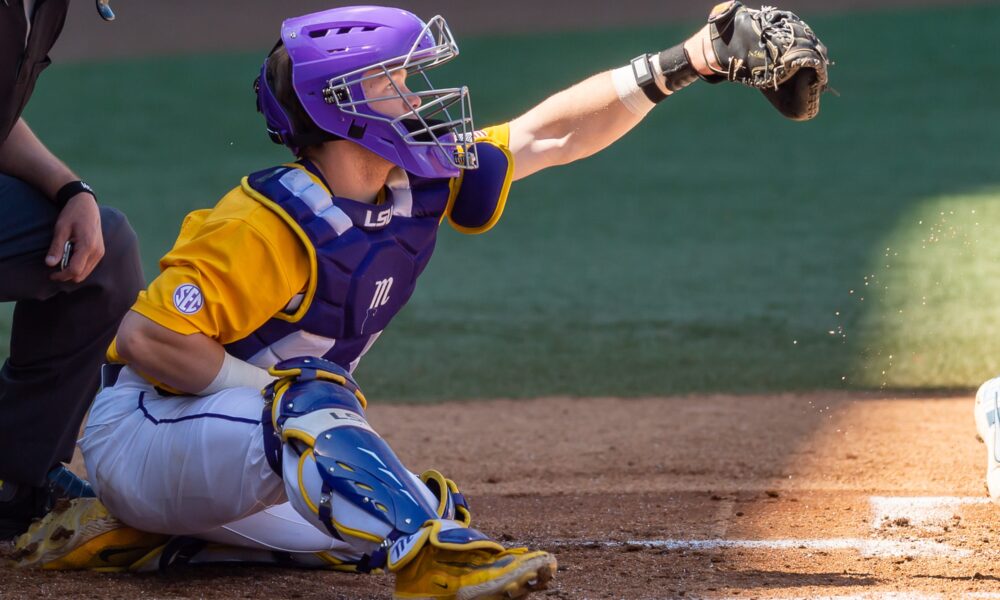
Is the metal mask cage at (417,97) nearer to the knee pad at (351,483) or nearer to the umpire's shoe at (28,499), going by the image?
the knee pad at (351,483)

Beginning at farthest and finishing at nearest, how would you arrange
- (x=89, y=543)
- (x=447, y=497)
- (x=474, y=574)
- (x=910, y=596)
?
(x=89, y=543) < (x=910, y=596) < (x=447, y=497) < (x=474, y=574)

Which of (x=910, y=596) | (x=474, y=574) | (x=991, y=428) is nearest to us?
(x=474, y=574)

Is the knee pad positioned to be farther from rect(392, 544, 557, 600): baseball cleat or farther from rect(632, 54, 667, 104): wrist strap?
rect(632, 54, 667, 104): wrist strap

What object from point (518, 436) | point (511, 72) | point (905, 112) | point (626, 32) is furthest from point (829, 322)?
point (626, 32)

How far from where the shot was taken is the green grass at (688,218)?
515 centimetres

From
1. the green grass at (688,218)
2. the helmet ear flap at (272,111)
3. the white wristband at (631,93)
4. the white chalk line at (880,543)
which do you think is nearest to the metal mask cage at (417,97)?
the helmet ear flap at (272,111)

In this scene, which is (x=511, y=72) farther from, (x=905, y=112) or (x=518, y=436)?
(x=518, y=436)

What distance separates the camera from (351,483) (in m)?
2.04

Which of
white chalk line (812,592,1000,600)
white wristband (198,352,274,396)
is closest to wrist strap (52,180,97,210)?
white wristband (198,352,274,396)

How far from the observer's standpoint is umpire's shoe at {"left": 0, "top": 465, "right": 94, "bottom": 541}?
2.95 metres

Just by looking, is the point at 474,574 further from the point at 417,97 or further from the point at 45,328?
the point at 45,328

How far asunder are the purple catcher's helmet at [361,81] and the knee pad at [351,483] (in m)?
0.52

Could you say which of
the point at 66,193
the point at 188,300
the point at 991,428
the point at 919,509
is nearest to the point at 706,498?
the point at 919,509

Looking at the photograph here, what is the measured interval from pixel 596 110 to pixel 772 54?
451 mm
